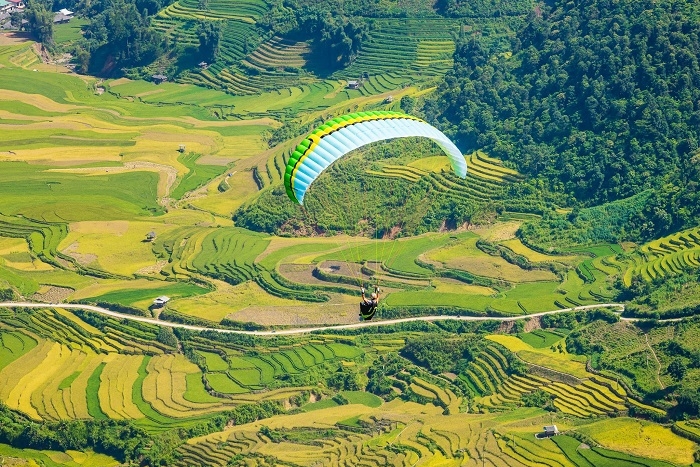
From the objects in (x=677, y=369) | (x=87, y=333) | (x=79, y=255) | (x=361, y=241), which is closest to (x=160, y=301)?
(x=87, y=333)

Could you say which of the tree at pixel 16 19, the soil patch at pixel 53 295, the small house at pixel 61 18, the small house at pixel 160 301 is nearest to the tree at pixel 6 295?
the soil patch at pixel 53 295

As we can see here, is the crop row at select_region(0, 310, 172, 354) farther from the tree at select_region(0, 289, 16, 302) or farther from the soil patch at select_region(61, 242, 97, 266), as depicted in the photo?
the soil patch at select_region(61, 242, 97, 266)

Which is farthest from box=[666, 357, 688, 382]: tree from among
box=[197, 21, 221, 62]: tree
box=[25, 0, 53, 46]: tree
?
box=[25, 0, 53, 46]: tree

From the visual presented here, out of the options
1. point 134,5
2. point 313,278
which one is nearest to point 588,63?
point 313,278

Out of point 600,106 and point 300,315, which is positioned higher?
point 600,106

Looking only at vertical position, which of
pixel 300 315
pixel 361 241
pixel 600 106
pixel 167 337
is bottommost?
pixel 167 337

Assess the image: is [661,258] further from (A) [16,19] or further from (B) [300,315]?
(A) [16,19]

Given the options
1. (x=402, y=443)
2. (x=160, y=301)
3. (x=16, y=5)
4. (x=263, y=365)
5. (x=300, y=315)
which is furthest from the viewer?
(x=16, y=5)
